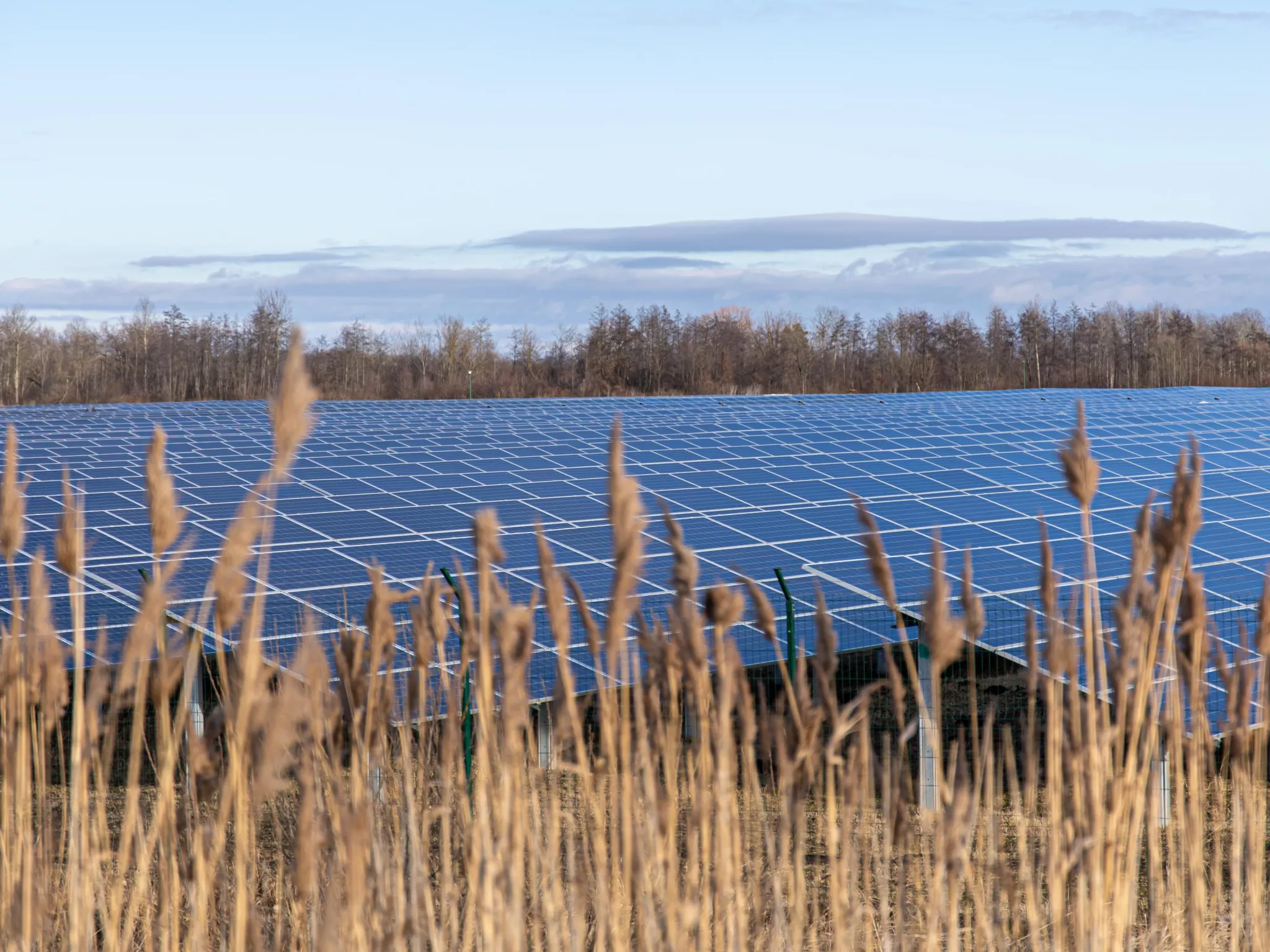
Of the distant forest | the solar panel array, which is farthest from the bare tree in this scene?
the solar panel array

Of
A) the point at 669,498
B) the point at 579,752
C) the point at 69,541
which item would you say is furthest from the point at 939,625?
the point at 669,498

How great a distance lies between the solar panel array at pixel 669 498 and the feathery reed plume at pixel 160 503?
3365mm

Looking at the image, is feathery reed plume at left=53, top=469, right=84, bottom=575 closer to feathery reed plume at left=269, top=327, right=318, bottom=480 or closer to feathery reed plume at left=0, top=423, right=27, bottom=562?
feathery reed plume at left=0, top=423, right=27, bottom=562

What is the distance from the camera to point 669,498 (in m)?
16.0

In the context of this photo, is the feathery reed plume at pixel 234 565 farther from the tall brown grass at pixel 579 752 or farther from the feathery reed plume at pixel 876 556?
the feathery reed plume at pixel 876 556

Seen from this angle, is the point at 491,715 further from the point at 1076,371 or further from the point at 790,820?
the point at 1076,371

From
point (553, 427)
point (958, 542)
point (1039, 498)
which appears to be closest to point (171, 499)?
point (958, 542)

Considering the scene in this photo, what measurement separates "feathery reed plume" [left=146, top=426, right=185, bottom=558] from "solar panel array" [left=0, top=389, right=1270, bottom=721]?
11.0 feet

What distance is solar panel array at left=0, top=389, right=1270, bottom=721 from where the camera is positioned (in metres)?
12.2

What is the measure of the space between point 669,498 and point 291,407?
1383 centimetres

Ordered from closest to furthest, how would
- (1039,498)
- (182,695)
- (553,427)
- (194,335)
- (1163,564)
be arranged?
(182,695)
(1163,564)
(1039,498)
(553,427)
(194,335)

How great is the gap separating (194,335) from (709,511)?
199 ft

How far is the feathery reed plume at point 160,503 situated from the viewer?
2.47 meters

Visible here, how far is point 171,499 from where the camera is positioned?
252 centimetres
